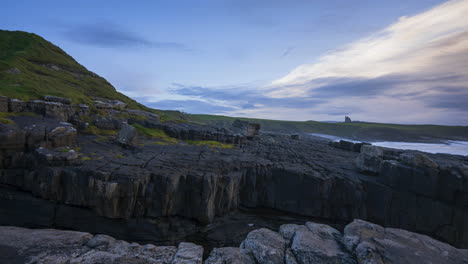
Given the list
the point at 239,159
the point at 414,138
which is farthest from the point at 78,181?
the point at 414,138

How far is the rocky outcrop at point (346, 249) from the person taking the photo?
8.19 meters

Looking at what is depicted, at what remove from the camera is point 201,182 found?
18.6m

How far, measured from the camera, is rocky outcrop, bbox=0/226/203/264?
8281 mm

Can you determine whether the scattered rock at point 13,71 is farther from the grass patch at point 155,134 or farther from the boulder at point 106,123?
the grass patch at point 155,134

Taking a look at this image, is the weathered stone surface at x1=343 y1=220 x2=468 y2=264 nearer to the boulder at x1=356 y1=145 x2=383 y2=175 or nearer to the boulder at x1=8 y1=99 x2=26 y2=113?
the boulder at x1=356 y1=145 x2=383 y2=175

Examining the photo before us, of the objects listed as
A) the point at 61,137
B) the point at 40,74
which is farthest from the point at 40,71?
the point at 61,137

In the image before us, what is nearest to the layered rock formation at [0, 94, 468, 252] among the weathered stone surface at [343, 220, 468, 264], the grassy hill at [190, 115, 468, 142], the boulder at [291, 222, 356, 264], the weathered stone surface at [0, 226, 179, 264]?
the weathered stone surface at [0, 226, 179, 264]

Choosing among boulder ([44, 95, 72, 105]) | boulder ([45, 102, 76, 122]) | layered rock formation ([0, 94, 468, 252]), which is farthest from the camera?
boulder ([44, 95, 72, 105])

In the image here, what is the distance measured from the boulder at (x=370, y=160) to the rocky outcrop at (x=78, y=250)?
21.6 metres

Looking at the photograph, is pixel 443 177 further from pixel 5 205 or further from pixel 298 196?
pixel 5 205

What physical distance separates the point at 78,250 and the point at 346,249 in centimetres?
1241

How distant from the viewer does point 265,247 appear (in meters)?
9.15

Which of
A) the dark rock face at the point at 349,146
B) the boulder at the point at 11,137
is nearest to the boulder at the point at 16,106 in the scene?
the boulder at the point at 11,137

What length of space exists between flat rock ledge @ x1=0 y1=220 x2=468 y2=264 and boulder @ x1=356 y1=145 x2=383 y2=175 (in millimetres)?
14085
